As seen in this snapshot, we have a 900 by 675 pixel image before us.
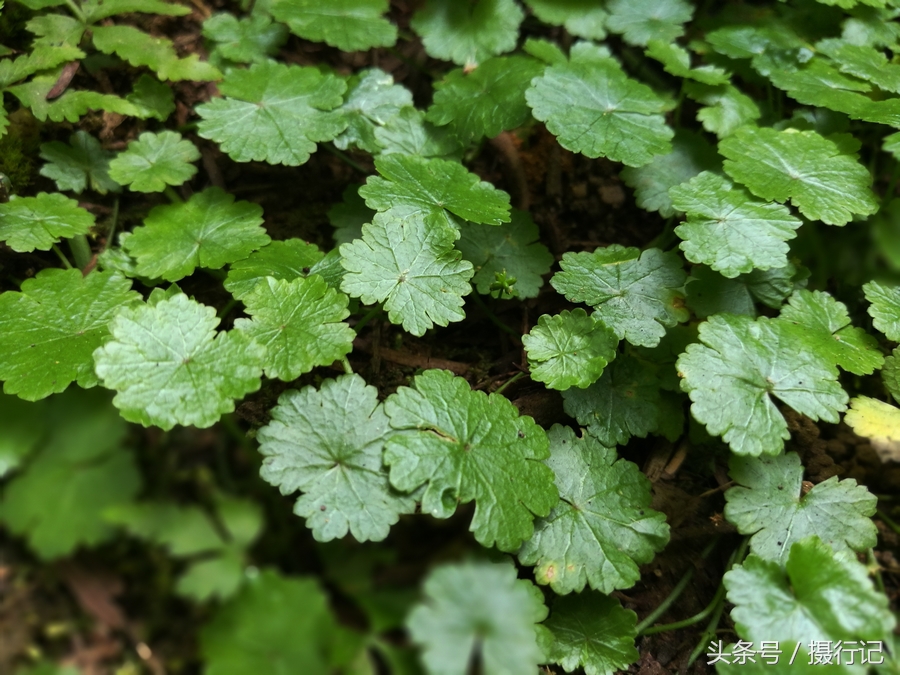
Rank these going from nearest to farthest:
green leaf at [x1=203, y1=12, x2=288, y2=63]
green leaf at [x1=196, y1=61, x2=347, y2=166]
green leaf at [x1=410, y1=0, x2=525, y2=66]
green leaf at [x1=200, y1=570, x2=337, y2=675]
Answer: green leaf at [x1=200, y1=570, x2=337, y2=675]
green leaf at [x1=196, y1=61, x2=347, y2=166]
green leaf at [x1=203, y1=12, x2=288, y2=63]
green leaf at [x1=410, y1=0, x2=525, y2=66]

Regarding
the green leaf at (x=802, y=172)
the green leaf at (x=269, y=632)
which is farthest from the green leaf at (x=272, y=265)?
the green leaf at (x=802, y=172)

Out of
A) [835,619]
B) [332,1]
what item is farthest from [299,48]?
[835,619]

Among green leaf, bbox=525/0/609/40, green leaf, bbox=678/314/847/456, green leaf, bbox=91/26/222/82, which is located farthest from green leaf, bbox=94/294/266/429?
green leaf, bbox=525/0/609/40

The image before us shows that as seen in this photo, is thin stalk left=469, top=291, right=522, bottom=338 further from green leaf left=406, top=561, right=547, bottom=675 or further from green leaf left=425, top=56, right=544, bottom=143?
green leaf left=406, top=561, right=547, bottom=675

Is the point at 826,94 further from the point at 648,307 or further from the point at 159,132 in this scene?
the point at 159,132

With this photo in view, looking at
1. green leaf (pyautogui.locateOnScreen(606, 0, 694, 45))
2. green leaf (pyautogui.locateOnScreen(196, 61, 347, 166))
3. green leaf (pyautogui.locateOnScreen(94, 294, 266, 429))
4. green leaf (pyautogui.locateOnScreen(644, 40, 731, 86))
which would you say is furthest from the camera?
green leaf (pyautogui.locateOnScreen(606, 0, 694, 45))

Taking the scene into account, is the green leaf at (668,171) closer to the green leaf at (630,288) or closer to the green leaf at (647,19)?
the green leaf at (630,288)
